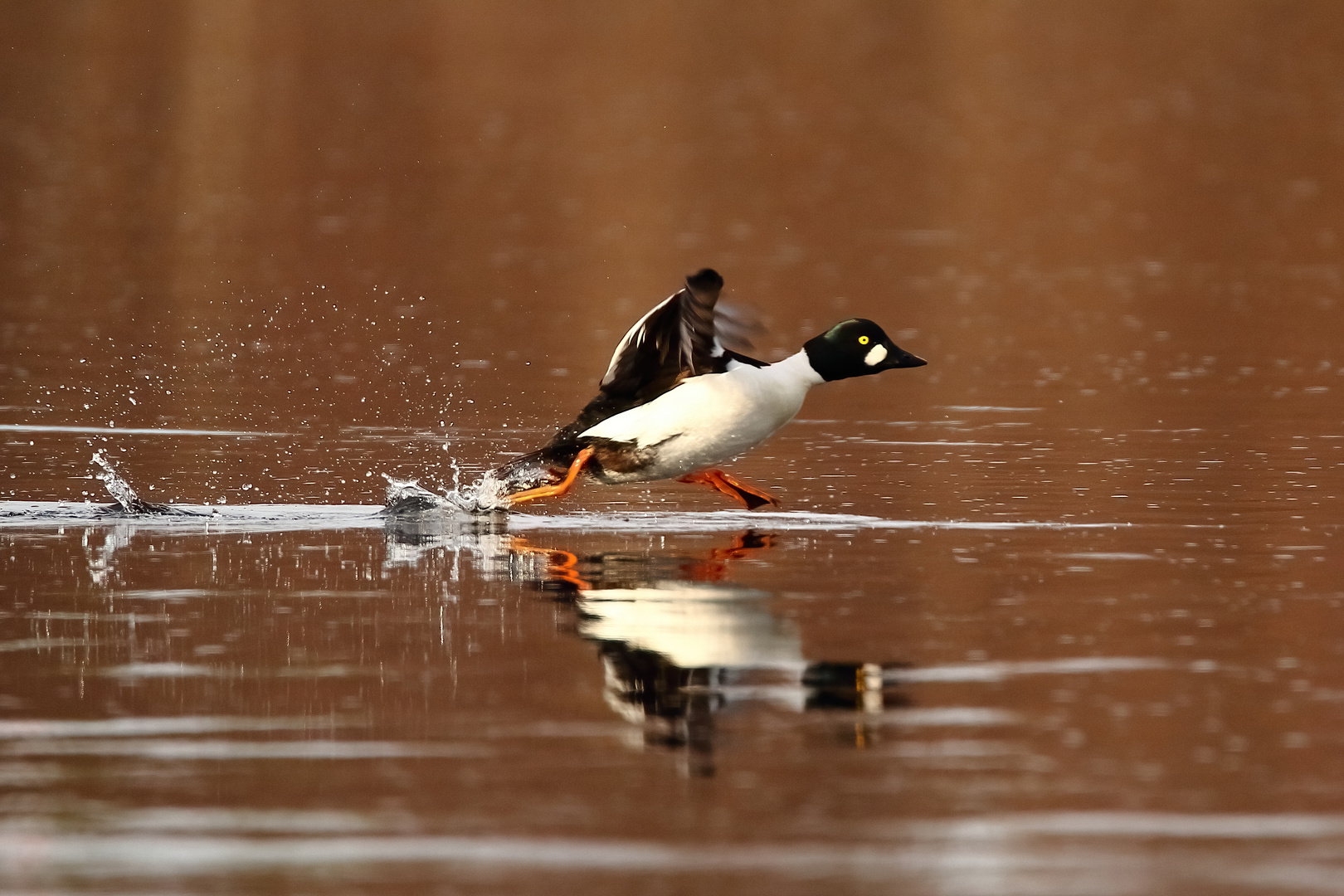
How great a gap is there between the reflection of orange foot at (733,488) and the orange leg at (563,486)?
651 millimetres

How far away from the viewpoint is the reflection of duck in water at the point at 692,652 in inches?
262

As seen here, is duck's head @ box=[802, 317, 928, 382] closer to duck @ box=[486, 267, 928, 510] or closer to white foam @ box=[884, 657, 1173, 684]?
duck @ box=[486, 267, 928, 510]

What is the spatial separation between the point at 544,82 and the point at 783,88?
15.9 feet

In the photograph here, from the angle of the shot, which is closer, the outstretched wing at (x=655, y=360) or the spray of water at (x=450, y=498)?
the outstretched wing at (x=655, y=360)

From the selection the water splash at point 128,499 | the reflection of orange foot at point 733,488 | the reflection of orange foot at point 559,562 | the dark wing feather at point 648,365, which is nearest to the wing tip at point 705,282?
the dark wing feather at point 648,365

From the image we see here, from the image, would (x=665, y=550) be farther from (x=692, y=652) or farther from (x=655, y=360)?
(x=692, y=652)

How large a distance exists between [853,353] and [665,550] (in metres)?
1.87

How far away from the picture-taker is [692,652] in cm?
741

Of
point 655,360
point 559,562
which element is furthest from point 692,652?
point 655,360

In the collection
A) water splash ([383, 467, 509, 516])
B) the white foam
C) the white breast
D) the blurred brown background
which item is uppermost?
the blurred brown background

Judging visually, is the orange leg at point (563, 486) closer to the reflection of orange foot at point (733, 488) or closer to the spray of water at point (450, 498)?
the spray of water at point (450, 498)

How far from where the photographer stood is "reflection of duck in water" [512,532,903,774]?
6645 millimetres

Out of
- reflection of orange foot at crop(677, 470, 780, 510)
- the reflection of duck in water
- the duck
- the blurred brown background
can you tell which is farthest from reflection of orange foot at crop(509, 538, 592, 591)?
the blurred brown background

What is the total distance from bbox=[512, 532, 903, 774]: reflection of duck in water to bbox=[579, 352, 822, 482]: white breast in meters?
1.16
